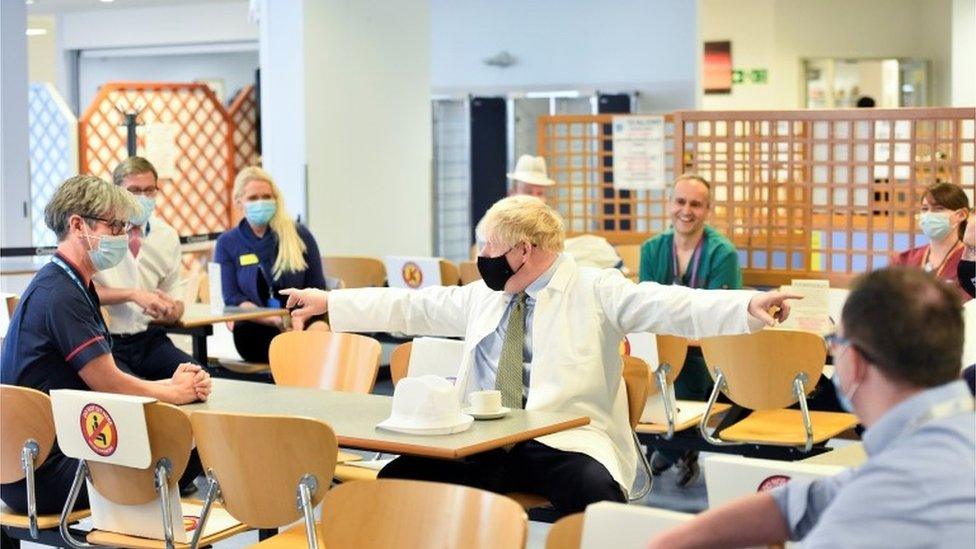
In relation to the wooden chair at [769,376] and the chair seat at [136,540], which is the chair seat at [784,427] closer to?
the wooden chair at [769,376]

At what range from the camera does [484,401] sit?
11.2 feet

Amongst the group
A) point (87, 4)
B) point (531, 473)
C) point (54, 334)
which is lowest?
point (531, 473)

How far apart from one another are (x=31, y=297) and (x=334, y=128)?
4.50 metres

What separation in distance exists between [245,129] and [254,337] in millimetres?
6195

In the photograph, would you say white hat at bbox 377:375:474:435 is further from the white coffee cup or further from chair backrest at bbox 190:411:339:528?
chair backrest at bbox 190:411:339:528

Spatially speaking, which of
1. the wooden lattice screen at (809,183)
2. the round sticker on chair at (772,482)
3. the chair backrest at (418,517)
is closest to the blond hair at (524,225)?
the chair backrest at (418,517)

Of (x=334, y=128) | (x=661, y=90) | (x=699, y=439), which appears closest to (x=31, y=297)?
(x=699, y=439)

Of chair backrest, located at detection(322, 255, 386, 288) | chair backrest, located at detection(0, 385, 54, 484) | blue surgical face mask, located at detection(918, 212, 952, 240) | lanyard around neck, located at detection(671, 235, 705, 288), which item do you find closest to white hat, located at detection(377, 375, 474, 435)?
chair backrest, located at detection(0, 385, 54, 484)

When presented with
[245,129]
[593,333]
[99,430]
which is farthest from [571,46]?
[99,430]

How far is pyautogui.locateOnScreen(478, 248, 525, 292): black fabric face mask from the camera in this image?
3.75 metres

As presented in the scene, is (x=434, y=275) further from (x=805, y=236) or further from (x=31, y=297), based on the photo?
(x=31, y=297)

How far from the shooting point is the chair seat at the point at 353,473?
13.0 feet

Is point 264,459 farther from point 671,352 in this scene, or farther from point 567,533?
point 671,352

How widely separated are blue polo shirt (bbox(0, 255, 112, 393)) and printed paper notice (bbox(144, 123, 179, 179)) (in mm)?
6806
